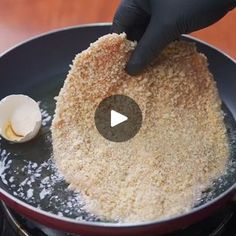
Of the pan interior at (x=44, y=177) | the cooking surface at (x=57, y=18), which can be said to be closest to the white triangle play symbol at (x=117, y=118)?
the pan interior at (x=44, y=177)

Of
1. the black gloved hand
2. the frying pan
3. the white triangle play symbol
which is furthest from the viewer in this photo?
the white triangle play symbol

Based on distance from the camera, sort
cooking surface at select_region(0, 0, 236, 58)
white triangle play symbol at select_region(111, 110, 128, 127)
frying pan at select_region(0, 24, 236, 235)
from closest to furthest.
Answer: frying pan at select_region(0, 24, 236, 235) → white triangle play symbol at select_region(111, 110, 128, 127) → cooking surface at select_region(0, 0, 236, 58)

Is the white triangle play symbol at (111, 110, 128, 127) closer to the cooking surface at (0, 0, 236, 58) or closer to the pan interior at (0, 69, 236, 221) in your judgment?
the pan interior at (0, 69, 236, 221)

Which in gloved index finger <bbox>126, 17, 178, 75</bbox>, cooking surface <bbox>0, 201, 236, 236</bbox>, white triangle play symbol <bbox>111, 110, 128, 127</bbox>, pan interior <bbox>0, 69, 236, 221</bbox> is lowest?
cooking surface <bbox>0, 201, 236, 236</bbox>

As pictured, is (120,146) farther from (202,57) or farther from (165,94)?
(202,57)

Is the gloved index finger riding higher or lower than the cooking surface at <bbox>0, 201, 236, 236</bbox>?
higher
